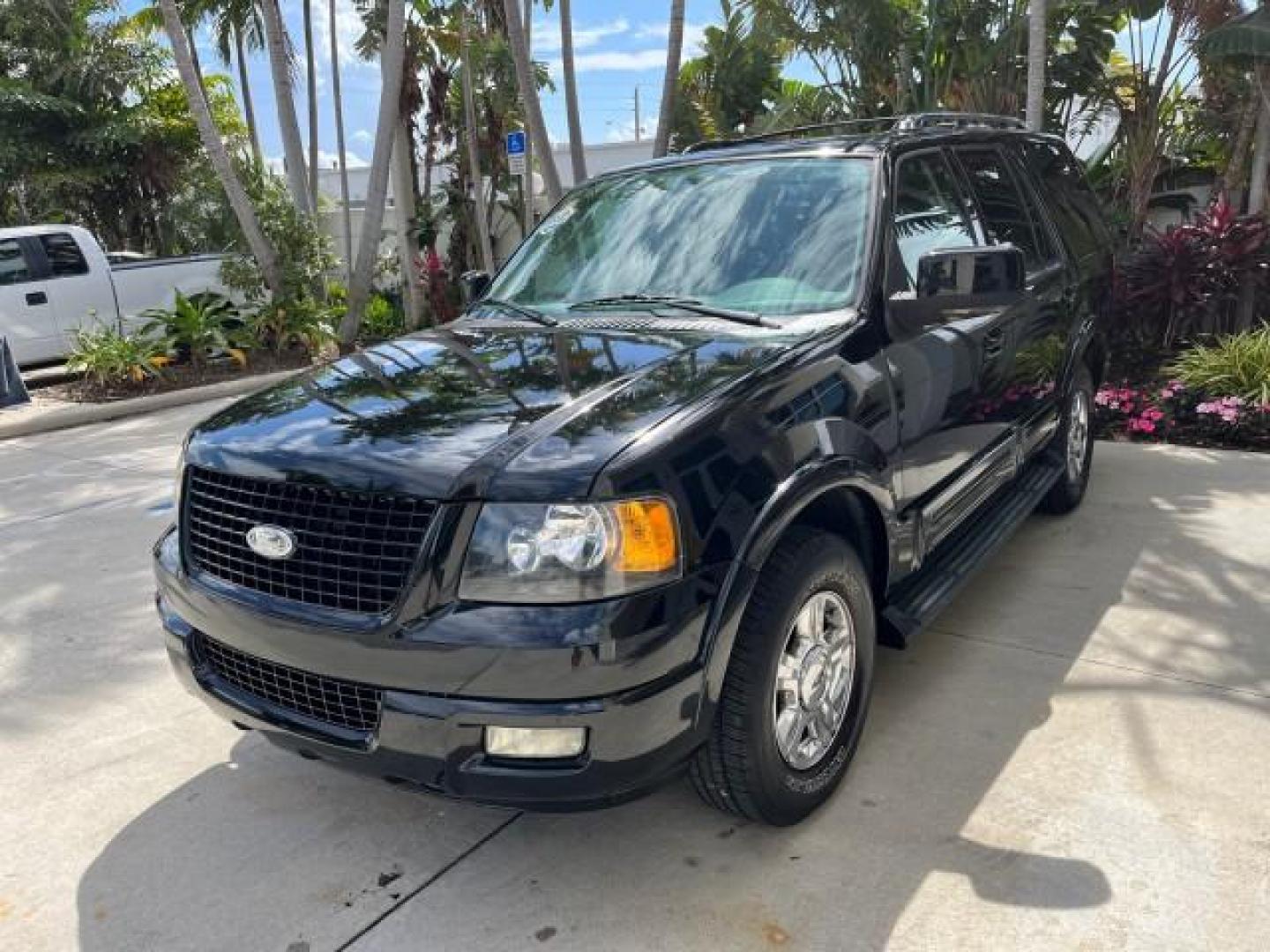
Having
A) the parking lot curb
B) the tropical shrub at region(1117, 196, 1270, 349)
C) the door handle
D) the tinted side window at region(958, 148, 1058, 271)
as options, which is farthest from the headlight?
the tropical shrub at region(1117, 196, 1270, 349)

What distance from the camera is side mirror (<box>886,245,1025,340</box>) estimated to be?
3.25 meters

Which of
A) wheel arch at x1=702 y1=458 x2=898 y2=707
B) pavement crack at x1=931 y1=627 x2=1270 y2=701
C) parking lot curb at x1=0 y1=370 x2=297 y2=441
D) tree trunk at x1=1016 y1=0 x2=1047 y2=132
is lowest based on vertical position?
pavement crack at x1=931 y1=627 x2=1270 y2=701

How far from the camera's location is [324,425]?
8.82 ft

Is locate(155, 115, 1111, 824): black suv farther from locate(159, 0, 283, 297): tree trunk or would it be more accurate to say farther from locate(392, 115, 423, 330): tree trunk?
locate(392, 115, 423, 330): tree trunk

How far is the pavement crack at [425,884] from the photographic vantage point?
2.54 metres

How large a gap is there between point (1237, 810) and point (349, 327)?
11.7 meters

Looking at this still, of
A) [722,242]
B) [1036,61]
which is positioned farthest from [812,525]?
[1036,61]

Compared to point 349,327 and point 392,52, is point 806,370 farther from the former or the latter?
point 349,327

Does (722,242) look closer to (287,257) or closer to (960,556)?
(960,556)

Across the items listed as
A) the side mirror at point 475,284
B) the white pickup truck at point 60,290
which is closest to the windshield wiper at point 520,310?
the side mirror at point 475,284

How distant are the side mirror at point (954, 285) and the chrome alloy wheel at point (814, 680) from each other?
972mm

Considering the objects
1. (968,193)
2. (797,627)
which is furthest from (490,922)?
(968,193)

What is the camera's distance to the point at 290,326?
12.4 m

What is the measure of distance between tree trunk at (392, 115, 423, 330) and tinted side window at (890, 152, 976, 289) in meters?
12.3
